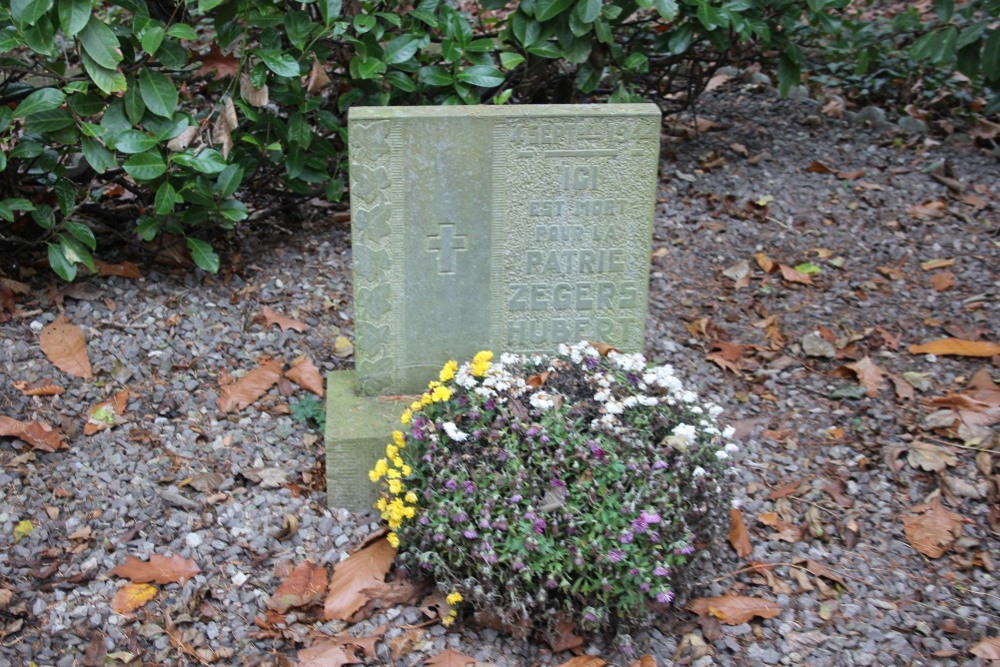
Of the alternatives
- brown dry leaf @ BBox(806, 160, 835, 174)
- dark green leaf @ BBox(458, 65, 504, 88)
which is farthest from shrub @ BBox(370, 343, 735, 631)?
brown dry leaf @ BBox(806, 160, 835, 174)

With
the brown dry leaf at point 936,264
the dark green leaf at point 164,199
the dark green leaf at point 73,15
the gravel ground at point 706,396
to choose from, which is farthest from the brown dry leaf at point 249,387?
the brown dry leaf at point 936,264

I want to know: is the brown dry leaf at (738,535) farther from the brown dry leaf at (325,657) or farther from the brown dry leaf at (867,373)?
the brown dry leaf at (325,657)

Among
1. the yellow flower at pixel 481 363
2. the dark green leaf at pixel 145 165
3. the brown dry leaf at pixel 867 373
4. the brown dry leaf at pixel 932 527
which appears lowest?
the brown dry leaf at pixel 932 527

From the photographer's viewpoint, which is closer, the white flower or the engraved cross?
the white flower

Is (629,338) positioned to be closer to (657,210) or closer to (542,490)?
(542,490)

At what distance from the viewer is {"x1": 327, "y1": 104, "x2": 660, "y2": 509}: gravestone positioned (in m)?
3.40

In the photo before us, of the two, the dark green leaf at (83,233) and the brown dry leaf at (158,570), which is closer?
the brown dry leaf at (158,570)

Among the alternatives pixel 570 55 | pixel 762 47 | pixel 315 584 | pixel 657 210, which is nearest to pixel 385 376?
pixel 315 584

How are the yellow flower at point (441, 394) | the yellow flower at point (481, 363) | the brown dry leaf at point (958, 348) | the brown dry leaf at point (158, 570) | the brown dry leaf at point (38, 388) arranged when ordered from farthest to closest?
the brown dry leaf at point (958, 348) → the brown dry leaf at point (38, 388) → the yellow flower at point (481, 363) → the yellow flower at point (441, 394) → the brown dry leaf at point (158, 570)

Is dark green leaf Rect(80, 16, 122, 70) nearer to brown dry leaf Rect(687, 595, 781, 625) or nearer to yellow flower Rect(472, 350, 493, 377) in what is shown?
yellow flower Rect(472, 350, 493, 377)

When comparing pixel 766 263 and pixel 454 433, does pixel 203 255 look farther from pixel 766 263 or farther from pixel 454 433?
pixel 766 263

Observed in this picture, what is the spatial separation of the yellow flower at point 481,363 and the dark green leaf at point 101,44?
1.77 metres

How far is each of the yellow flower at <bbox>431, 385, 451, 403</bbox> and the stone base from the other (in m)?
0.25

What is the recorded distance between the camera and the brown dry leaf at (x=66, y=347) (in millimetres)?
3967
